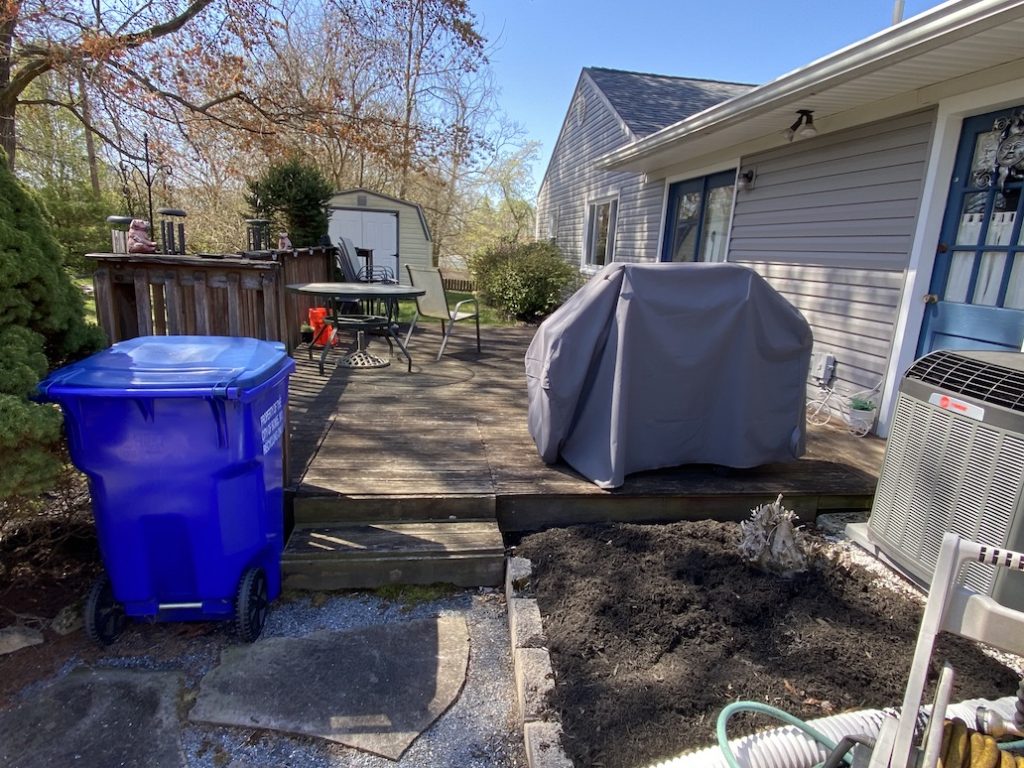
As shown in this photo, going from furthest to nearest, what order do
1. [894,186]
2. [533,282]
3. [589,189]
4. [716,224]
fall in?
[589,189] < [533,282] < [716,224] < [894,186]

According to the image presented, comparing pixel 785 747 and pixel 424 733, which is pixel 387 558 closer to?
pixel 424 733

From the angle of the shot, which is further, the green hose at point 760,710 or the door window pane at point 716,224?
the door window pane at point 716,224

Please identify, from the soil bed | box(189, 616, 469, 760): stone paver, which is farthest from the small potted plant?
box(189, 616, 469, 760): stone paver

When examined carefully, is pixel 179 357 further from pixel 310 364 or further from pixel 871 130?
pixel 871 130

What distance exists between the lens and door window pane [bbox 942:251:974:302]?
134 inches

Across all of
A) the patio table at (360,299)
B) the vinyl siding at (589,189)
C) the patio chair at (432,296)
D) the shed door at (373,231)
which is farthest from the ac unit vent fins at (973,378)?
the shed door at (373,231)

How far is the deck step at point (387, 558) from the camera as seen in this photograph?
2.34 metres

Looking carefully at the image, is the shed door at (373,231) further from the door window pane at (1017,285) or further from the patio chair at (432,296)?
the door window pane at (1017,285)

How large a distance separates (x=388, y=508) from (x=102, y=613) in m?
1.10

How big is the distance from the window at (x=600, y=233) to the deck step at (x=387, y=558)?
757 cm

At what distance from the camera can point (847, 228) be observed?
4234 mm

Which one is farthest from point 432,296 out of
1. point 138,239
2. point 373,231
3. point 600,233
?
point 373,231

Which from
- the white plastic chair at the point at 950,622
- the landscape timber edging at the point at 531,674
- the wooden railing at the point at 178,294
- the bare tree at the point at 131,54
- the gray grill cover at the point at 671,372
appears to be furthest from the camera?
the bare tree at the point at 131,54

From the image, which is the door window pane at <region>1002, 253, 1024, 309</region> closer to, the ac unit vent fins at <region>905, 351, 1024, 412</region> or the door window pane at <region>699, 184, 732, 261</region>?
the ac unit vent fins at <region>905, 351, 1024, 412</region>
